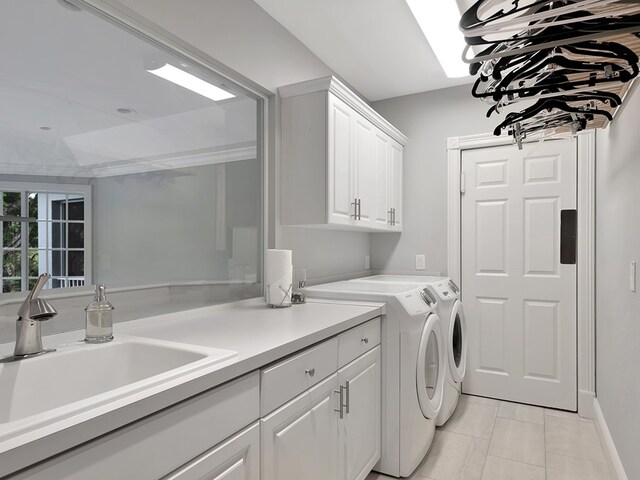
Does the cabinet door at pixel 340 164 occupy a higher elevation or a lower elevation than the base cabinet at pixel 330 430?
higher

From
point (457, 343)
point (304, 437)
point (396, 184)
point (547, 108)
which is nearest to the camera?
point (304, 437)

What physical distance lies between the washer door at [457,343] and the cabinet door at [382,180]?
800 millimetres

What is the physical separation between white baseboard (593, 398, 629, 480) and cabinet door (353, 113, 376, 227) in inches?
71.5

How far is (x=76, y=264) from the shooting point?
1430mm

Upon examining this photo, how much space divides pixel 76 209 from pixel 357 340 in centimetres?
125

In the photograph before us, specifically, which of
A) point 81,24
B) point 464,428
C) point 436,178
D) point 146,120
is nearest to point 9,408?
point 146,120

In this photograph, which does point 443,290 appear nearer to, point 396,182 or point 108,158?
point 396,182

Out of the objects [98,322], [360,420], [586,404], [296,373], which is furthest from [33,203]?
[586,404]

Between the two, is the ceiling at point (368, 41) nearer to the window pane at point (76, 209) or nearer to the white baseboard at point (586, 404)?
the window pane at point (76, 209)

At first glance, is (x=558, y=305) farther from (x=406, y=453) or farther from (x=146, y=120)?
(x=146, y=120)

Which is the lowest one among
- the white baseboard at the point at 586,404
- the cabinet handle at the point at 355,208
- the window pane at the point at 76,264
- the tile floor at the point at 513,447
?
the tile floor at the point at 513,447

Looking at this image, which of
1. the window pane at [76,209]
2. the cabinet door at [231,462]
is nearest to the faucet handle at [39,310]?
the window pane at [76,209]

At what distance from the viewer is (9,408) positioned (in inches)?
40.4

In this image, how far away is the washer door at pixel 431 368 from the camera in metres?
2.12
